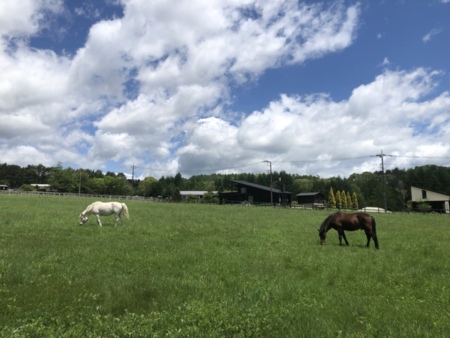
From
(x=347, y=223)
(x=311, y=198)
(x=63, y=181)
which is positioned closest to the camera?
(x=347, y=223)

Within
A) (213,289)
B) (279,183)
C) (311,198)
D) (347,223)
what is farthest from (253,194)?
(213,289)

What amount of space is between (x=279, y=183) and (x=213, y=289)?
131 meters

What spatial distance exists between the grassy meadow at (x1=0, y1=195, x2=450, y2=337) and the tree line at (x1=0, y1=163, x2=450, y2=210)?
7538 cm

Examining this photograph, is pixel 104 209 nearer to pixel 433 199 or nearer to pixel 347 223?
pixel 347 223

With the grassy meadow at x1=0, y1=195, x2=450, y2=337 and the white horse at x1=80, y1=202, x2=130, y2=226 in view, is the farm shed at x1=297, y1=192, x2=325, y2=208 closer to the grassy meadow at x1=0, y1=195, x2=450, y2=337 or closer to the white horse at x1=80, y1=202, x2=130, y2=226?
the white horse at x1=80, y1=202, x2=130, y2=226

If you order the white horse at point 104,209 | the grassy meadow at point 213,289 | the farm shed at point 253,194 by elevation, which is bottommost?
the grassy meadow at point 213,289

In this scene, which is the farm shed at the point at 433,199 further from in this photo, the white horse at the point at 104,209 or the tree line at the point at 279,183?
the white horse at the point at 104,209

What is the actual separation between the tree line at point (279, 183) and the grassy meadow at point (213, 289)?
247 feet

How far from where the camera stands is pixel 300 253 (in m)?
13.7

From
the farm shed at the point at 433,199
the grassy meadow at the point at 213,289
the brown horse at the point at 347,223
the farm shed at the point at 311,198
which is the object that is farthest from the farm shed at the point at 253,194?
the grassy meadow at the point at 213,289

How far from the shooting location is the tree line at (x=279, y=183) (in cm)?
11700

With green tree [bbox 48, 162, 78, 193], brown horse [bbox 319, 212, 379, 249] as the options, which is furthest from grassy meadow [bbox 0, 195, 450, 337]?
green tree [bbox 48, 162, 78, 193]

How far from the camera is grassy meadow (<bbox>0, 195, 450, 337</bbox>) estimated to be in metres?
6.13

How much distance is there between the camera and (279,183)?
138 meters
